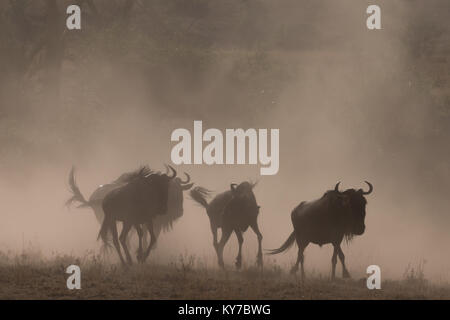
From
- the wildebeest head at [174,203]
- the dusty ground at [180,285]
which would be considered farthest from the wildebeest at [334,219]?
the wildebeest head at [174,203]

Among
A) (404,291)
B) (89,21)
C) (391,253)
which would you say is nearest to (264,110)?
(89,21)

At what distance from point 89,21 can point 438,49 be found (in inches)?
1057

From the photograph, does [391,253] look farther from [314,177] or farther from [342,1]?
[342,1]

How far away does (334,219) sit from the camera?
17109 millimetres

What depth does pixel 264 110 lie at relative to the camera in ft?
169

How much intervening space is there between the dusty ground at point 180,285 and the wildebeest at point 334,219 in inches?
35.7

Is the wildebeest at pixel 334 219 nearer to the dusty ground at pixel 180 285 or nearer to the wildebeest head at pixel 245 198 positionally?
the dusty ground at pixel 180 285

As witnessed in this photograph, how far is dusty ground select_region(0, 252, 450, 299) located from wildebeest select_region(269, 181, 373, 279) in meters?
0.91

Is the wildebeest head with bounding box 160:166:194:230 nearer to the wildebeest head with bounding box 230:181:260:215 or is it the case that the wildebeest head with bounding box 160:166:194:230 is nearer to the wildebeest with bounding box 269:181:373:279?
the wildebeest head with bounding box 230:181:260:215

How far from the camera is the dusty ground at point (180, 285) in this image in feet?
47.0

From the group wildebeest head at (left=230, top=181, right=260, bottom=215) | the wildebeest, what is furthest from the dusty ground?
wildebeest head at (left=230, top=181, right=260, bottom=215)

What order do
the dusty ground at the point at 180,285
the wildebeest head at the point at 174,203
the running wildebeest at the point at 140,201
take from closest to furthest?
the dusty ground at the point at 180,285 < the running wildebeest at the point at 140,201 < the wildebeest head at the point at 174,203

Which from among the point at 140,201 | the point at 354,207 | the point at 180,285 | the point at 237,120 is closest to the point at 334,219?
the point at 354,207

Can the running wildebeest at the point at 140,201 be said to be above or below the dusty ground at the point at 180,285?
above
